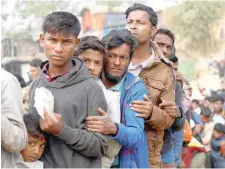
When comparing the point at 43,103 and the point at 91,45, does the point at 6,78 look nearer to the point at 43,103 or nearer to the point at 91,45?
the point at 43,103

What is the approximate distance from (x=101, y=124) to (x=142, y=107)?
38 centimetres

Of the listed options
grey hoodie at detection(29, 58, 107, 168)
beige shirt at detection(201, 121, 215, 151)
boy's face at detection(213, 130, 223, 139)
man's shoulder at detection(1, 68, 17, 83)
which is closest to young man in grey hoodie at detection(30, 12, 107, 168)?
grey hoodie at detection(29, 58, 107, 168)

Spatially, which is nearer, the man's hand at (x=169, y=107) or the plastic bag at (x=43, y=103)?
the plastic bag at (x=43, y=103)

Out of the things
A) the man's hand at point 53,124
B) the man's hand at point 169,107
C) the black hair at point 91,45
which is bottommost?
the man's hand at point 169,107

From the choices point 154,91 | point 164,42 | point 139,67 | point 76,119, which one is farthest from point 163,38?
point 76,119

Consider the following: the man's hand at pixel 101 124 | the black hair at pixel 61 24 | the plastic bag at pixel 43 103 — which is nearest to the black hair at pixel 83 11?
the black hair at pixel 61 24

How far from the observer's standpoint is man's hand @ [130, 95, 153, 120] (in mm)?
2844

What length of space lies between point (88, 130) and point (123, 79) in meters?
0.53

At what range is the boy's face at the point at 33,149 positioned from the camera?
8.29 feet

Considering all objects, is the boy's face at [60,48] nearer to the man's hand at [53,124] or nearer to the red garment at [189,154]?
the man's hand at [53,124]

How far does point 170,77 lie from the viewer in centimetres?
321

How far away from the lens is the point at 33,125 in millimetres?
2518

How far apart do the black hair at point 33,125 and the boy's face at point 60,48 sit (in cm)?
30

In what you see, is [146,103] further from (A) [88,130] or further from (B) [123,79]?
(A) [88,130]
